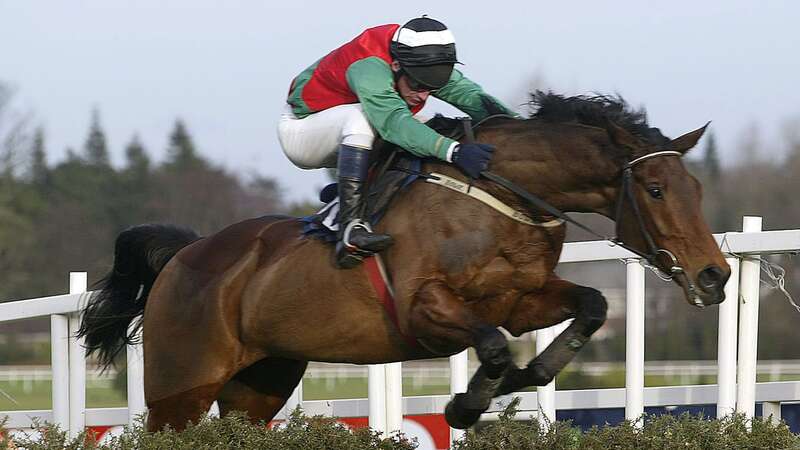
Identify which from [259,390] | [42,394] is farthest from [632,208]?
[42,394]

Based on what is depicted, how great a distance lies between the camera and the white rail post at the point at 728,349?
189 inches

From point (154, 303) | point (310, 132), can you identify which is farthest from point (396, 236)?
point (154, 303)

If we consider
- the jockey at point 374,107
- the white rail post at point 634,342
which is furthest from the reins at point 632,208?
the white rail post at point 634,342

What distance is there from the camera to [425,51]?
4289 millimetres

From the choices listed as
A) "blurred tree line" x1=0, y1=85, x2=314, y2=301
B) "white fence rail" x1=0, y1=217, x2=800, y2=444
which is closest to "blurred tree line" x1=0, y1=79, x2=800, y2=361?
"blurred tree line" x1=0, y1=85, x2=314, y2=301

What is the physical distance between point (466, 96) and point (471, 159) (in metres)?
0.61

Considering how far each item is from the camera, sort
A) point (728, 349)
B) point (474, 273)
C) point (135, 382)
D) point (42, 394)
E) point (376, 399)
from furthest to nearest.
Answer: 1. point (42, 394)
2. point (135, 382)
3. point (376, 399)
4. point (728, 349)
5. point (474, 273)

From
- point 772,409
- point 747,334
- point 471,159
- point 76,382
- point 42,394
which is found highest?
point 471,159

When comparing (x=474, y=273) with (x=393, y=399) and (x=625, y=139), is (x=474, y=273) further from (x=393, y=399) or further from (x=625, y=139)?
(x=393, y=399)

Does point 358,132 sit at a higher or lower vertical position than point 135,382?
higher

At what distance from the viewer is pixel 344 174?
432 centimetres

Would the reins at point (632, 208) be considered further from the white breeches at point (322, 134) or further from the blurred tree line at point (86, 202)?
the blurred tree line at point (86, 202)

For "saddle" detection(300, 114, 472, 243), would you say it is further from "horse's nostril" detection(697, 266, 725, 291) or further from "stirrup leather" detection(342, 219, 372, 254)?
"horse's nostril" detection(697, 266, 725, 291)

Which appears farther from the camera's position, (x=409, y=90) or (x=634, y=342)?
(x=634, y=342)
